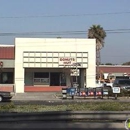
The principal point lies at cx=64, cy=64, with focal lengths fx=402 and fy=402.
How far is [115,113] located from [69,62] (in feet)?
112

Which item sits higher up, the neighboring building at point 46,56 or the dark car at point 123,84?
the neighboring building at point 46,56

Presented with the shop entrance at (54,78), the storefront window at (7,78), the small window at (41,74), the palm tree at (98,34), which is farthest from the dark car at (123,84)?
the palm tree at (98,34)

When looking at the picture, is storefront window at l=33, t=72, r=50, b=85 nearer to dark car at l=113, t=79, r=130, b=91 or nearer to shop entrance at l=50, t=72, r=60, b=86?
shop entrance at l=50, t=72, r=60, b=86

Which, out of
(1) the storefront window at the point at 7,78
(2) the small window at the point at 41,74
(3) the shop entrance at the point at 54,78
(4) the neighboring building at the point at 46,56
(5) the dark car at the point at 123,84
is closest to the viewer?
(5) the dark car at the point at 123,84

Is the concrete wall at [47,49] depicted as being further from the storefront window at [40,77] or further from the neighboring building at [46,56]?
the storefront window at [40,77]

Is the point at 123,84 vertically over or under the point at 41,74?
under

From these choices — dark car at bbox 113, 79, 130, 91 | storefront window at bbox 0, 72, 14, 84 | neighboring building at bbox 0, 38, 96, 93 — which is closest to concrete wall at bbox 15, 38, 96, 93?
neighboring building at bbox 0, 38, 96, 93

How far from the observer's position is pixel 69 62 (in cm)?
4753

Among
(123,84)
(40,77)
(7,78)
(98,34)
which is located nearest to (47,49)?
(40,77)

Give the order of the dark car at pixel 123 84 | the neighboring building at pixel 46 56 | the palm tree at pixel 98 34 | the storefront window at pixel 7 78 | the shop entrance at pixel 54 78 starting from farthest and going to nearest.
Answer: the palm tree at pixel 98 34 < the storefront window at pixel 7 78 < the shop entrance at pixel 54 78 < the neighboring building at pixel 46 56 < the dark car at pixel 123 84

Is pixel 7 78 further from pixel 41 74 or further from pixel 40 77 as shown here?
pixel 41 74

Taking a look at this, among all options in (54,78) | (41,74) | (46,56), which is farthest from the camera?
(54,78)

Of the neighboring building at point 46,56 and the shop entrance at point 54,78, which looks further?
the shop entrance at point 54,78

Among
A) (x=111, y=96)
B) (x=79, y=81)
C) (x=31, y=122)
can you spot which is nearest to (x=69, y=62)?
(x=79, y=81)
